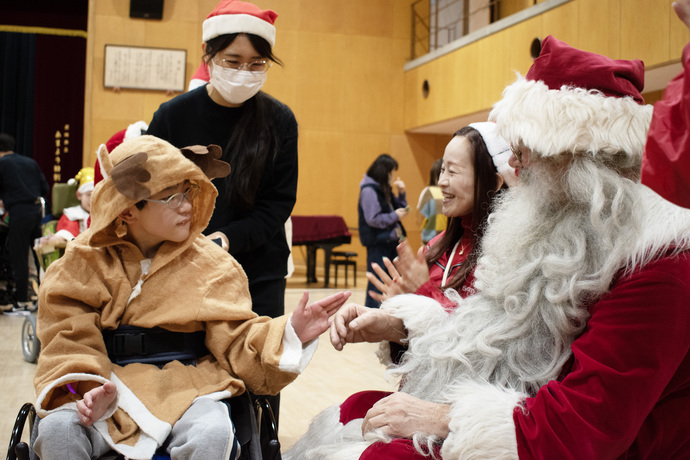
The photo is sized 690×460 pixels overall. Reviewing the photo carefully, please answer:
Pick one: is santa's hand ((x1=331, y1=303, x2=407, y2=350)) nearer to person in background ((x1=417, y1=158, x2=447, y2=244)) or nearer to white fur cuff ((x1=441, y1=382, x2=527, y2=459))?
white fur cuff ((x1=441, y1=382, x2=527, y2=459))

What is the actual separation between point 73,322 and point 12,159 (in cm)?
576

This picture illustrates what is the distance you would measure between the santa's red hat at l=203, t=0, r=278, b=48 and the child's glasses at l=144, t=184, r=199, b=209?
593mm

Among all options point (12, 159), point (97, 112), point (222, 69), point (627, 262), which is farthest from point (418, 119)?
point (627, 262)

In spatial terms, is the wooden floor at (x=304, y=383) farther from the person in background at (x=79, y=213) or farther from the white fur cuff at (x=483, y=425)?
the white fur cuff at (x=483, y=425)

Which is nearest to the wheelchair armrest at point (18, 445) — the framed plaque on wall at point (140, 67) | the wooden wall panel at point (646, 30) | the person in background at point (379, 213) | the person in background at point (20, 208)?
the person in background at point (379, 213)

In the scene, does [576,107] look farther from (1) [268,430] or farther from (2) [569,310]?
(1) [268,430]

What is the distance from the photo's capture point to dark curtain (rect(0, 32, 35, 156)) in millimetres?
12477

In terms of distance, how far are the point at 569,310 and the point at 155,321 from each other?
962 mm

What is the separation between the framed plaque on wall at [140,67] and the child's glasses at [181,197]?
31.0 ft

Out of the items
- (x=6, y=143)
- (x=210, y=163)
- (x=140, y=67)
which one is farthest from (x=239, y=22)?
(x=140, y=67)

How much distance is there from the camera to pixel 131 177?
1686 millimetres

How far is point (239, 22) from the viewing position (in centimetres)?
220

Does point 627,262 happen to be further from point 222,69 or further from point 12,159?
point 12,159

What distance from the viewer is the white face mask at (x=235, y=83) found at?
221 centimetres
